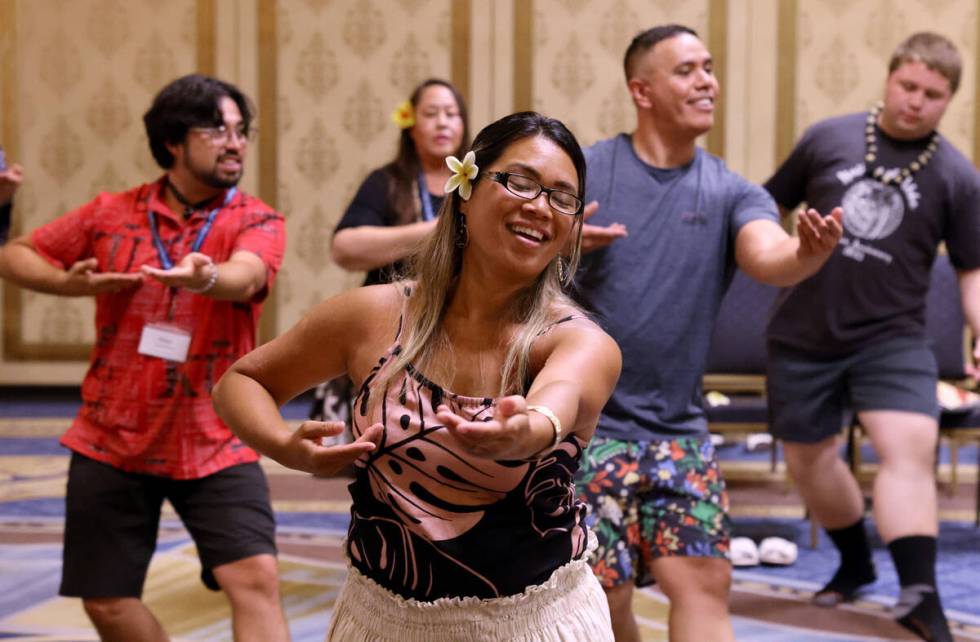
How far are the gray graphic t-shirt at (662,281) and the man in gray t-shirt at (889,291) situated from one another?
116 cm

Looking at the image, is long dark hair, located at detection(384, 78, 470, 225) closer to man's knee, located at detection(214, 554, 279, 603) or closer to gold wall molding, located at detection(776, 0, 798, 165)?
man's knee, located at detection(214, 554, 279, 603)

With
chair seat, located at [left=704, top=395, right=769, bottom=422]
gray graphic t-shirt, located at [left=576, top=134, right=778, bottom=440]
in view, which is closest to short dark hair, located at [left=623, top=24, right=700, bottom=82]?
gray graphic t-shirt, located at [left=576, top=134, right=778, bottom=440]

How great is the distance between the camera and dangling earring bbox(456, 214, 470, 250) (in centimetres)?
199

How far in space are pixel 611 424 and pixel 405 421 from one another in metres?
1.16

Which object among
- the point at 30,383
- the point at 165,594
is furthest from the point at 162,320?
the point at 30,383

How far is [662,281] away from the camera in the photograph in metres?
2.88

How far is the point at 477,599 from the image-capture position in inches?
70.2

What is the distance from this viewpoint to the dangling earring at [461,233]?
1990 mm

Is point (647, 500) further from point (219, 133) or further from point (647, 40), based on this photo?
point (219, 133)

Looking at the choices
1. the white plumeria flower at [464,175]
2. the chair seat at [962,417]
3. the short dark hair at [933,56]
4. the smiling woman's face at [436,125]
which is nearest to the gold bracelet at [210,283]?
the white plumeria flower at [464,175]

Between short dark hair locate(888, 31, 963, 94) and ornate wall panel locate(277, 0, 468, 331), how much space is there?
5.69 m

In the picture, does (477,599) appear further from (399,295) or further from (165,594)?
(165,594)

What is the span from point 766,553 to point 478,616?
10.6 ft

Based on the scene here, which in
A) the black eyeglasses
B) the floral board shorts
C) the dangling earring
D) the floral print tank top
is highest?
the black eyeglasses
